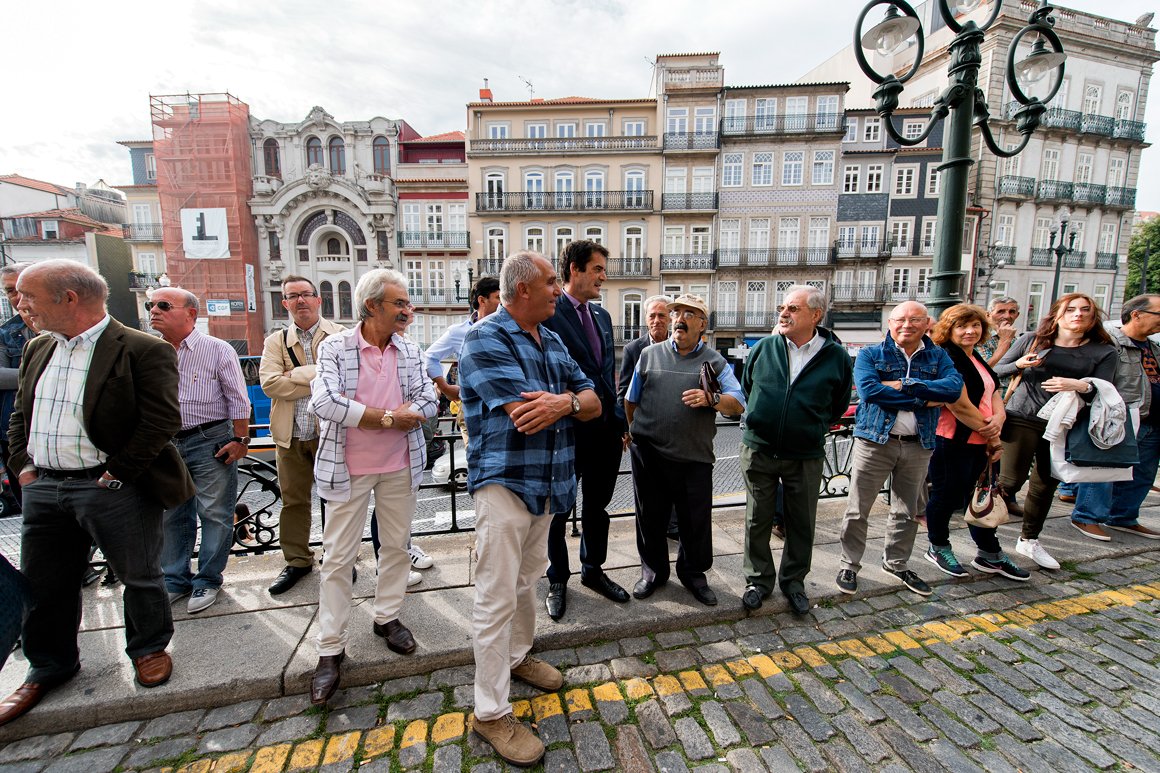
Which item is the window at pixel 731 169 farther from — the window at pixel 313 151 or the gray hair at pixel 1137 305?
the gray hair at pixel 1137 305

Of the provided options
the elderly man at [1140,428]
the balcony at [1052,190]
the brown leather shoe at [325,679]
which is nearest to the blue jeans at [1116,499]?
the elderly man at [1140,428]

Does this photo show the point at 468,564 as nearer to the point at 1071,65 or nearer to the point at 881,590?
the point at 881,590

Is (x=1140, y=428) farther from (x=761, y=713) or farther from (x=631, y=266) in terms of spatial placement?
(x=631, y=266)

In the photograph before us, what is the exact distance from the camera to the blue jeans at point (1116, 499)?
4.31 metres

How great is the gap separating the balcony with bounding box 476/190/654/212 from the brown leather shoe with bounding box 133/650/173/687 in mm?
24931

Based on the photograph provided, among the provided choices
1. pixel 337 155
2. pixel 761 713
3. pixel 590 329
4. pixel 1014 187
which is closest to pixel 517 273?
pixel 590 329

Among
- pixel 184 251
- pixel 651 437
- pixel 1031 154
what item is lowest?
pixel 651 437

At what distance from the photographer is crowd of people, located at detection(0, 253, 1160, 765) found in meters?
2.23

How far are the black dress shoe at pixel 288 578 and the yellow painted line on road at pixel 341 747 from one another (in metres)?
1.38

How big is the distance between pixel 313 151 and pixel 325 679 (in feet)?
107

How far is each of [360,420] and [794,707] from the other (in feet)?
8.48

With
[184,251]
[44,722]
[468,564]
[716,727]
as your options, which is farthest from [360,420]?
[184,251]

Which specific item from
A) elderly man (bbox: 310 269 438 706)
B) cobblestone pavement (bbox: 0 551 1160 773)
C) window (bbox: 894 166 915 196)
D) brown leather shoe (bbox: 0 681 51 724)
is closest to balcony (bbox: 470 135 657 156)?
window (bbox: 894 166 915 196)

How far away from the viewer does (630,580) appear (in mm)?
3406
